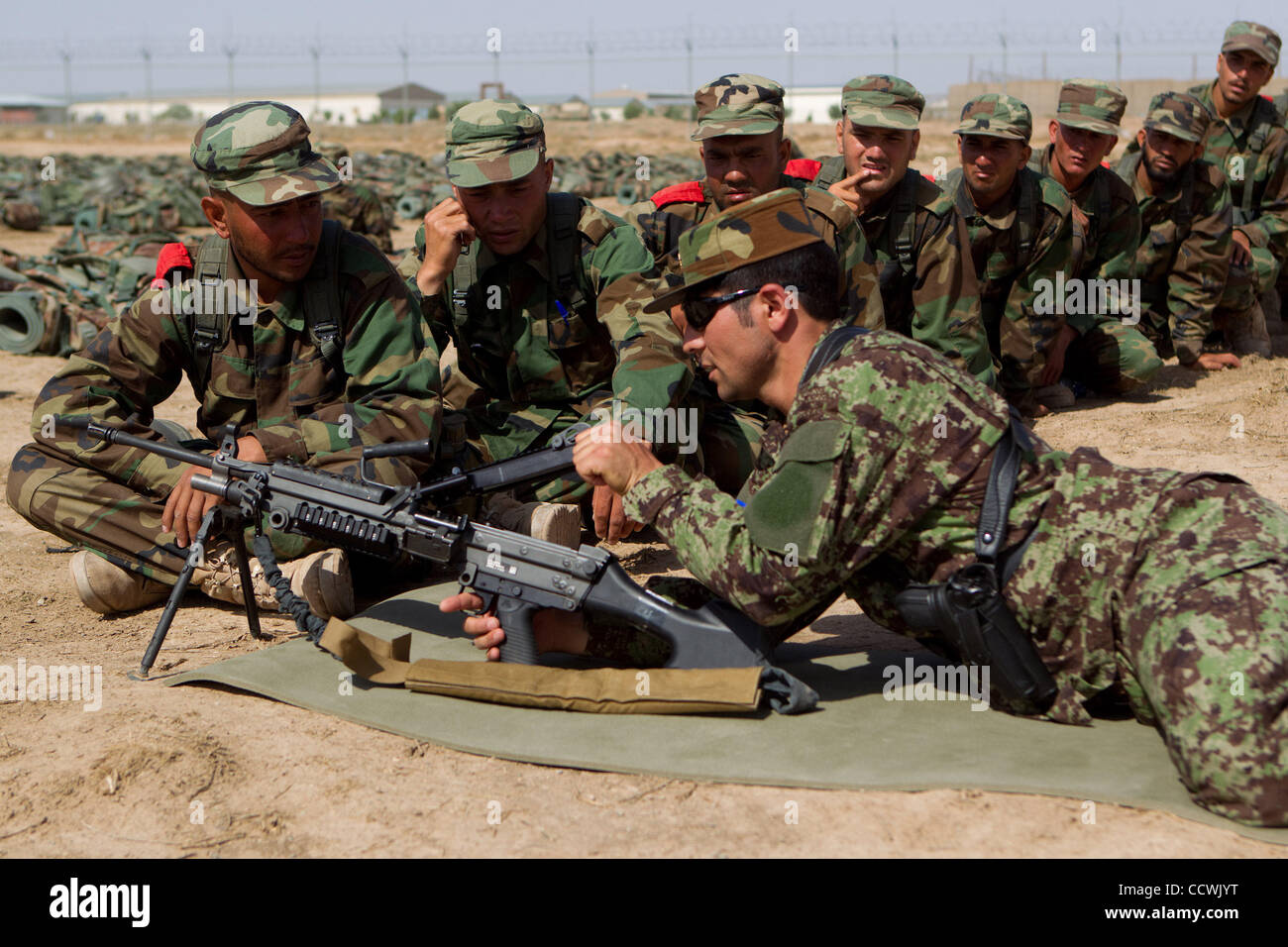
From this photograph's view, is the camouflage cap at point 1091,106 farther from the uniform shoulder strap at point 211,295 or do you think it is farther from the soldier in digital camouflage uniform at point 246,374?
the uniform shoulder strap at point 211,295

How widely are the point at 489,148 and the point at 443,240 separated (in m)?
0.45

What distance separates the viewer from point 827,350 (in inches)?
141

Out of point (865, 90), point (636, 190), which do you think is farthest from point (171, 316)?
point (636, 190)

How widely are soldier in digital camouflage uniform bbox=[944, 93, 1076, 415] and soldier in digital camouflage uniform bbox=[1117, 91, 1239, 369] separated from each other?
4.25 feet

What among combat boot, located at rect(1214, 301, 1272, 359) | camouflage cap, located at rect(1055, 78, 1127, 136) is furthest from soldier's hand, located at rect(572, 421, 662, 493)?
combat boot, located at rect(1214, 301, 1272, 359)

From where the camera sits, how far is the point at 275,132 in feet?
16.3

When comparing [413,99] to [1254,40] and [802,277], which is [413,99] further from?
[802,277]

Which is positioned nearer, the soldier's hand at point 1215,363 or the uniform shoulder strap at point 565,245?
the uniform shoulder strap at point 565,245

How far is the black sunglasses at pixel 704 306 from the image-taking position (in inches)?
144

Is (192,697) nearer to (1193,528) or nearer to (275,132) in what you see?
(275,132)

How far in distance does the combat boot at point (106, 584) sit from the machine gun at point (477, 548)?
86cm

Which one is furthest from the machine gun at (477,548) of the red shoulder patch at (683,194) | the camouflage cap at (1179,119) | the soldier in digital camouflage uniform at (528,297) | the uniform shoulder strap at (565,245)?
the camouflage cap at (1179,119)

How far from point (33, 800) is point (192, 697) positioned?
2.35 ft

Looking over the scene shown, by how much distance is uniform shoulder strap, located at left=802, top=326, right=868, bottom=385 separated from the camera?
357 cm
